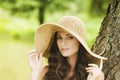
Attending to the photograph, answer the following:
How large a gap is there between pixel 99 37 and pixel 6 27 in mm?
17362

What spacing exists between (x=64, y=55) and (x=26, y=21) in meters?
17.6

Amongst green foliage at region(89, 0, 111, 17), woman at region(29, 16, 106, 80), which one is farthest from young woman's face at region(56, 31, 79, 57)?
green foliage at region(89, 0, 111, 17)

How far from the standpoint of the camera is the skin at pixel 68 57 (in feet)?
12.9

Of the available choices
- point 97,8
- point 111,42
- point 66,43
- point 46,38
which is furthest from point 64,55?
point 97,8

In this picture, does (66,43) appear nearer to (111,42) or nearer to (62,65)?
(62,65)

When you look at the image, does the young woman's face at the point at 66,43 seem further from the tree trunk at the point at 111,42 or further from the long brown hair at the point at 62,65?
the tree trunk at the point at 111,42

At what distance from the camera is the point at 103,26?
4719mm

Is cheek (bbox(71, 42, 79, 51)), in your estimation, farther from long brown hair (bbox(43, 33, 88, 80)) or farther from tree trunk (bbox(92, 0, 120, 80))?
tree trunk (bbox(92, 0, 120, 80))

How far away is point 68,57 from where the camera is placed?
13.3ft

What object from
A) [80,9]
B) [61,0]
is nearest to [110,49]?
[61,0]

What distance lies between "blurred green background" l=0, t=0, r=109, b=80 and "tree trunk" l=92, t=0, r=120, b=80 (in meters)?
6.86

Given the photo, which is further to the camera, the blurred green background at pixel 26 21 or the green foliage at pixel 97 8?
the green foliage at pixel 97 8

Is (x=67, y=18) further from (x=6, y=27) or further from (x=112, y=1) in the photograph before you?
(x=6, y=27)

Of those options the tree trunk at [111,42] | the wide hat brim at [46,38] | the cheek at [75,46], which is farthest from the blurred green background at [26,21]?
the cheek at [75,46]
